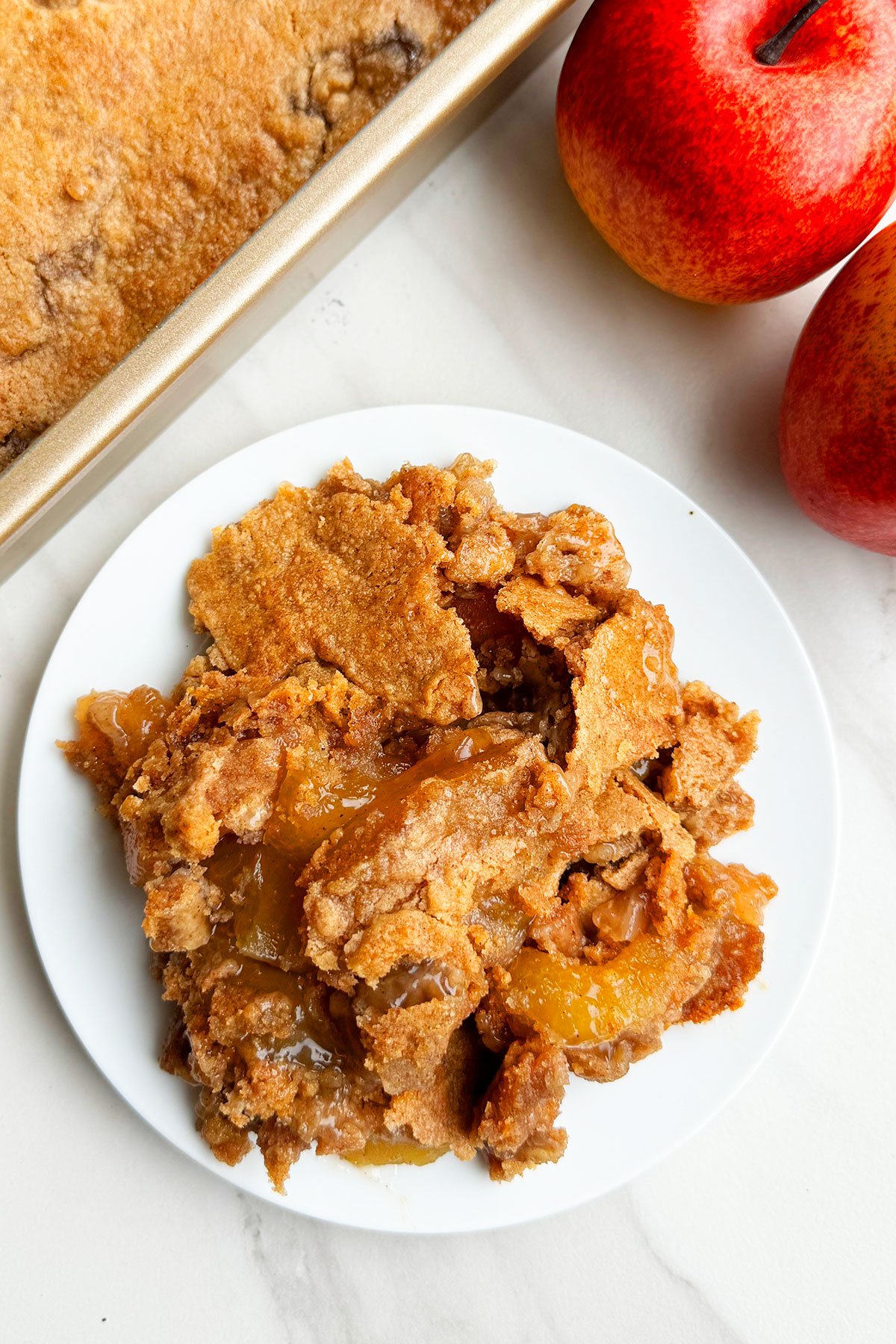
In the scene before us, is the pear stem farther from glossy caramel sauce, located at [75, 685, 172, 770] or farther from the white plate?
glossy caramel sauce, located at [75, 685, 172, 770]

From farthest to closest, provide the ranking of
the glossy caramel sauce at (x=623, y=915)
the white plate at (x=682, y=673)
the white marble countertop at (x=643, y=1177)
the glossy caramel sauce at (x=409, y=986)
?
the white marble countertop at (x=643, y=1177) < the white plate at (x=682, y=673) < the glossy caramel sauce at (x=623, y=915) < the glossy caramel sauce at (x=409, y=986)

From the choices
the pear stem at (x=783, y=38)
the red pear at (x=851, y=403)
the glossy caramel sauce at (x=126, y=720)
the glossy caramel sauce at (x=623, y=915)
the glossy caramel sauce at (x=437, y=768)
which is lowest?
the glossy caramel sauce at (x=623, y=915)

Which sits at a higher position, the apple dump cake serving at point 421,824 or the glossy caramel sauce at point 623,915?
the apple dump cake serving at point 421,824

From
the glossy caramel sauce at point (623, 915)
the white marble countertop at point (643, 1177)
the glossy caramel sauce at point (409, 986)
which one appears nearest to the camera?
the glossy caramel sauce at point (409, 986)

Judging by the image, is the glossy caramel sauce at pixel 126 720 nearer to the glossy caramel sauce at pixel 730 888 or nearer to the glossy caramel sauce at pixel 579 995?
the glossy caramel sauce at pixel 579 995

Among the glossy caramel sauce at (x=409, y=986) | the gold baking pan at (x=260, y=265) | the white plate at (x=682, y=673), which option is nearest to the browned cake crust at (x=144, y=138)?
the gold baking pan at (x=260, y=265)

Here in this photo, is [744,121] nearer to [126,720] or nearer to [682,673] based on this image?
[682,673]

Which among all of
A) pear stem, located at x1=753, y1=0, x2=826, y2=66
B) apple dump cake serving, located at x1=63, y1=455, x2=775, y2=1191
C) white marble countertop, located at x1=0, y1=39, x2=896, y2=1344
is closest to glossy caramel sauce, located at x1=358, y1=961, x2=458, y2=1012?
apple dump cake serving, located at x1=63, y1=455, x2=775, y2=1191
